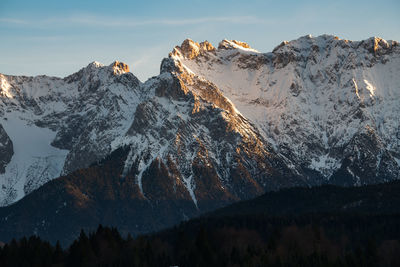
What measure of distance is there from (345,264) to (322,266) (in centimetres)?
512

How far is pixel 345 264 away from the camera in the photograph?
19975cm

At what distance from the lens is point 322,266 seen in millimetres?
199750
